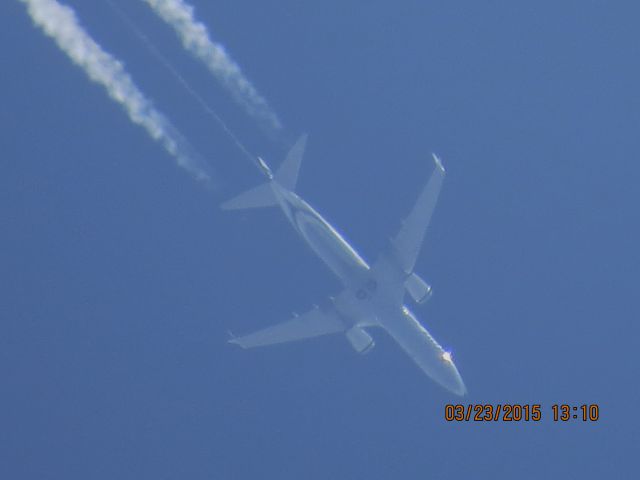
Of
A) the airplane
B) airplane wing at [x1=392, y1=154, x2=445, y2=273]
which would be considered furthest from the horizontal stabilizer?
airplane wing at [x1=392, y1=154, x2=445, y2=273]

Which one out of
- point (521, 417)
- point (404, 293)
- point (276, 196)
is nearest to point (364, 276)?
point (404, 293)

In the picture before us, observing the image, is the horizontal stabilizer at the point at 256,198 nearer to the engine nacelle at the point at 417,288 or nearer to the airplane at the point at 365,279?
the airplane at the point at 365,279

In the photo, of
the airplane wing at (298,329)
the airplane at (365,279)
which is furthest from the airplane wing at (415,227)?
the airplane wing at (298,329)

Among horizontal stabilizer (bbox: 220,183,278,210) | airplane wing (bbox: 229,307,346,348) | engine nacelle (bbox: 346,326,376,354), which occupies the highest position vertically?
horizontal stabilizer (bbox: 220,183,278,210)

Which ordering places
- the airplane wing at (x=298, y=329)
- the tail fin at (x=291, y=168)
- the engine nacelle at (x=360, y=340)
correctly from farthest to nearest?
the airplane wing at (x=298, y=329), the engine nacelle at (x=360, y=340), the tail fin at (x=291, y=168)

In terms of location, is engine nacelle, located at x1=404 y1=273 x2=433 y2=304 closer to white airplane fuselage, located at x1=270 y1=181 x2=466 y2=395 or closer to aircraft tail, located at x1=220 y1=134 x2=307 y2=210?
white airplane fuselage, located at x1=270 y1=181 x2=466 y2=395

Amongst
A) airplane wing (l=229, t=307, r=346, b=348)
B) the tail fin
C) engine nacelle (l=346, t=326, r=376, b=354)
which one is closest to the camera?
the tail fin
